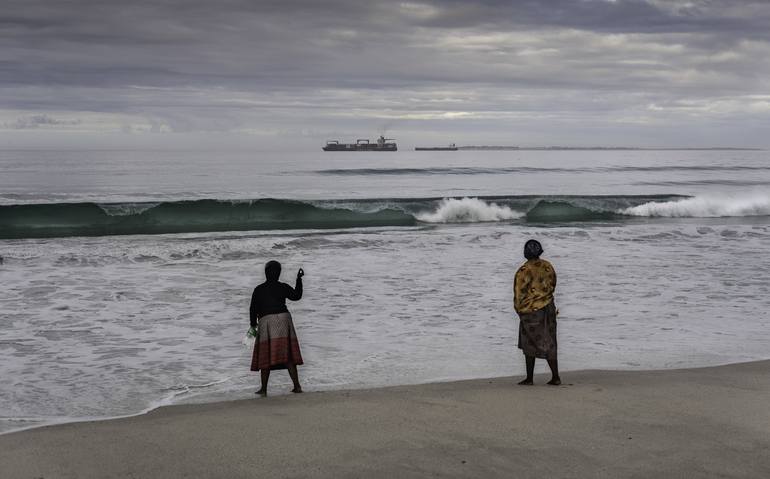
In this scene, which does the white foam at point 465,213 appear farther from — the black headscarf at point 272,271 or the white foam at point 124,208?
the black headscarf at point 272,271

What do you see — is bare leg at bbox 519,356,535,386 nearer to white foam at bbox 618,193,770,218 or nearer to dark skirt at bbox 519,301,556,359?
dark skirt at bbox 519,301,556,359

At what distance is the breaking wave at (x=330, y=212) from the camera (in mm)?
27562

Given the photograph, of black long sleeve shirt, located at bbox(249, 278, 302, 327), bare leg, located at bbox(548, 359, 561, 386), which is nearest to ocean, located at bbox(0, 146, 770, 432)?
bare leg, located at bbox(548, 359, 561, 386)

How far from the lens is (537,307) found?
711 cm

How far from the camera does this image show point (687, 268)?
15.6 m

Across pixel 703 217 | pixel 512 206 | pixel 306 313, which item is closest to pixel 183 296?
pixel 306 313

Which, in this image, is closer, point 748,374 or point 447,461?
point 447,461

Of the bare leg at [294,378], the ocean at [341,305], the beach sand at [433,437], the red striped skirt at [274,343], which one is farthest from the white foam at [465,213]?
the beach sand at [433,437]

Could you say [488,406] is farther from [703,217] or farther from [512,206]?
[703,217]

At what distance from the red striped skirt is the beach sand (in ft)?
1.03

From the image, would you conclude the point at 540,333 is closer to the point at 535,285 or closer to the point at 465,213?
the point at 535,285

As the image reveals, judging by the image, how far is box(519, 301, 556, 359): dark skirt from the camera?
7.07 meters

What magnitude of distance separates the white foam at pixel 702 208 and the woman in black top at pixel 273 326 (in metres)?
28.5

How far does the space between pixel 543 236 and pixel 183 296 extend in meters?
12.2
